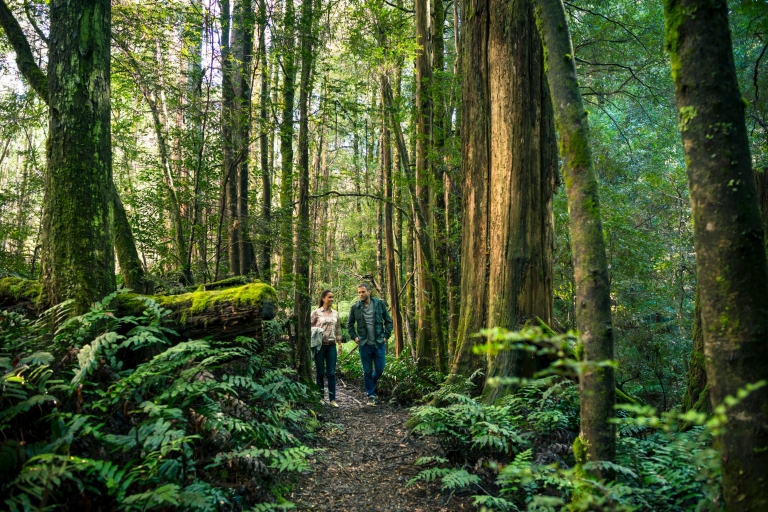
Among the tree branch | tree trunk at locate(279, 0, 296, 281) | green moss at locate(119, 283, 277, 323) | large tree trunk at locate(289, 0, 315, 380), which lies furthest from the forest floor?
the tree branch

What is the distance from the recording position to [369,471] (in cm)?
536

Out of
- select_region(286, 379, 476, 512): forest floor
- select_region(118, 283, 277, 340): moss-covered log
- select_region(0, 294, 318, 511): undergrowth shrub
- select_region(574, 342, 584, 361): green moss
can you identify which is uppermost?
select_region(118, 283, 277, 340): moss-covered log

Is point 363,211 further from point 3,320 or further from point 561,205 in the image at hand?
point 3,320

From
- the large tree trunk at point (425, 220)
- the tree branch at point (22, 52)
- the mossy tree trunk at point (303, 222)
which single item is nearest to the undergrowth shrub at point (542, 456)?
the mossy tree trunk at point (303, 222)

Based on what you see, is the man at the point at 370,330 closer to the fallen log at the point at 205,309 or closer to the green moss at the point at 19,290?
the fallen log at the point at 205,309

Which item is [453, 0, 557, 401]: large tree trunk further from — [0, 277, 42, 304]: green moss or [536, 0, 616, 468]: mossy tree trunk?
[0, 277, 42, 304]: green moss

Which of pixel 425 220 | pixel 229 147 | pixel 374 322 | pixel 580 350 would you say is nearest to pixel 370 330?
pixel 374 322

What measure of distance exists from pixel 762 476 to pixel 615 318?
13606 millimetres

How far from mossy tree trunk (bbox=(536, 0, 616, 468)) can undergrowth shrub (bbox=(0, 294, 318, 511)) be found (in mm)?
2347

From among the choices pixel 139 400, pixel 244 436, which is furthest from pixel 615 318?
pixel 139 400

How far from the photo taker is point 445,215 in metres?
11.1

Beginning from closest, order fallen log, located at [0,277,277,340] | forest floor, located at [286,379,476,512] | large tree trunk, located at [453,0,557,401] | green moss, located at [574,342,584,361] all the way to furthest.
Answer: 1. green moss, located at [574,342,584,361]
2. forest floor, located at [286,379,476,512]
3. fallen log, located at [0,277,277,340]
4. large tree trunk, located at [453,0,557,401]

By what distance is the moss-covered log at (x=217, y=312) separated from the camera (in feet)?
16.8

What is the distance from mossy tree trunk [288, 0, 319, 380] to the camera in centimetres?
815
